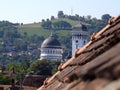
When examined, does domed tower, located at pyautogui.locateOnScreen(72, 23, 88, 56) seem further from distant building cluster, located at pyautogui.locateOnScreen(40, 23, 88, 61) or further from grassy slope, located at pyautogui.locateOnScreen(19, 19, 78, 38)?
grassy slope, located at pyautogui.locateOnScreen(19, 19, 78, 38)

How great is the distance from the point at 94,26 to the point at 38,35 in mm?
30721

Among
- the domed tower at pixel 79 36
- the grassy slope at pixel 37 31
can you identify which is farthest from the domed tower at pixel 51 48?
the grassy slope at pixel 37 31

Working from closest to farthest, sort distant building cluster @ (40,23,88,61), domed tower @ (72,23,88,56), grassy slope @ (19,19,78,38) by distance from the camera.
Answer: distant building cluster @ (40,23,88,61), domed tower @ (72,23,88,56), grassy slope @ (19,19,78,38)

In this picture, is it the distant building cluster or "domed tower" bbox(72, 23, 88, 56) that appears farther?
"domed tower" bbox(72, 23, 88, 56)

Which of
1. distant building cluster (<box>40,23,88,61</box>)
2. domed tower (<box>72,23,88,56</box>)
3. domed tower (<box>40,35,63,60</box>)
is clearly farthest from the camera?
domed tower (<box>72,23,88,56</box>)

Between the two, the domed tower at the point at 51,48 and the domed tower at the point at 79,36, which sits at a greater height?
the domed tower at the point at 79,36

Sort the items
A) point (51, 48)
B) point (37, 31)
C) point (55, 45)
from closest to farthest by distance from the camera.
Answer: point (51, 48) → point (55, 45) → point (37, 31)

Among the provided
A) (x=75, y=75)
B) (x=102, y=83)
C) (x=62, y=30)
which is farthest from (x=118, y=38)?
(x=62, y=30)

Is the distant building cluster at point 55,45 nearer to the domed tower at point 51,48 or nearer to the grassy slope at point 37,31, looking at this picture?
the domed tower at point 51,48

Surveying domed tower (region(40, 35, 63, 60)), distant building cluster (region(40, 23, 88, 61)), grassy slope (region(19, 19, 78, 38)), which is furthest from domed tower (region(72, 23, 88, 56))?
grassy slope (region(19, 19, 78, 38))

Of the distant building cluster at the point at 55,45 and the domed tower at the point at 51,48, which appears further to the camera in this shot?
the distant building cluster at the point at 55,45

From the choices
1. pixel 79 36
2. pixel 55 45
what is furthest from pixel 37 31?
pixel 55 45

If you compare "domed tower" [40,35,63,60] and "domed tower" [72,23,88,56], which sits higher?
"domed tower" [72,23,88,56]

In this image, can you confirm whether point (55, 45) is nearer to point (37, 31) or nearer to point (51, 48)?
point (51, 48)
